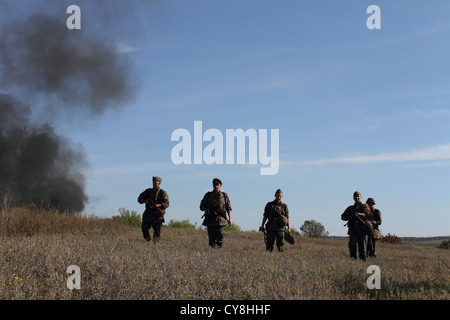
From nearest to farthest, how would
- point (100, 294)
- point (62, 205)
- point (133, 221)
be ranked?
point (100, 294)
point (133, 221)
point (62, 205)

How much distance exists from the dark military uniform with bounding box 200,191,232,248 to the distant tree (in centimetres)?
2070

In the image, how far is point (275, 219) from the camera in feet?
44.1

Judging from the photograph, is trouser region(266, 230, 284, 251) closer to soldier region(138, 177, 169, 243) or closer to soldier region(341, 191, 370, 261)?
soldier region(341, 191, 370, 261)

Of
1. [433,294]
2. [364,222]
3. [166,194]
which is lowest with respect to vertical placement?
[433,294]

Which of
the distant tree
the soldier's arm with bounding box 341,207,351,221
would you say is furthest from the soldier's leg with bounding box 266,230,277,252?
the distant tree

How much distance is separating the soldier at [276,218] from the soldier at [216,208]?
135 cm

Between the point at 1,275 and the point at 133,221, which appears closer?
the point at 1,275

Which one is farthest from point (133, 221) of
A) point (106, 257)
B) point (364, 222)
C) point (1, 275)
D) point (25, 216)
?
point (1, 275)

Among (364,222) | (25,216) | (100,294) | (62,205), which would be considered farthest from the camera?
(62,205)

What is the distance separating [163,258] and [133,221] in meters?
16.3

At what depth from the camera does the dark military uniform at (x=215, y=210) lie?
42.5ft

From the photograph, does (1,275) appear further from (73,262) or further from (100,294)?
(100,294)

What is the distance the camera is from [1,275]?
6.50 metres

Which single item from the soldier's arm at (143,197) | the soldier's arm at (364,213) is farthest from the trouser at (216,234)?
the soldier's arm at (364,213)
